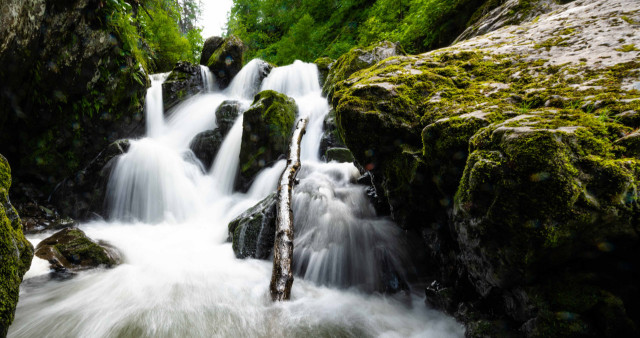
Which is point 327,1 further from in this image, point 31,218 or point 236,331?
point 236,331

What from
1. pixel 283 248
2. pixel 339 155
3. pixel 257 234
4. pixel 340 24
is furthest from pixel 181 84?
pixel 283 248

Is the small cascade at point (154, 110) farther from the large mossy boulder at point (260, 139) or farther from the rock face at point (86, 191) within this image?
the large mossy boulder at point (260, 139)

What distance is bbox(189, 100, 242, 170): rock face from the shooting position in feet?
27.5

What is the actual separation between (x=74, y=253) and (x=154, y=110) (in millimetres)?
6805

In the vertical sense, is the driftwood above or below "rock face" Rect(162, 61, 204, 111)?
below

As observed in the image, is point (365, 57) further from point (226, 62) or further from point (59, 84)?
point (226, 62)

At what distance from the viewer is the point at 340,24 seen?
15.5 metres

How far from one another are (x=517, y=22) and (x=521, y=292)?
4.93 m

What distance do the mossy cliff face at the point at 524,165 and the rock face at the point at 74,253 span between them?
3.95m

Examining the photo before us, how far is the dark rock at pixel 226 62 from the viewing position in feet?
40.5

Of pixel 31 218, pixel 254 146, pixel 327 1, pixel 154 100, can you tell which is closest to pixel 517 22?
pixel 254 146

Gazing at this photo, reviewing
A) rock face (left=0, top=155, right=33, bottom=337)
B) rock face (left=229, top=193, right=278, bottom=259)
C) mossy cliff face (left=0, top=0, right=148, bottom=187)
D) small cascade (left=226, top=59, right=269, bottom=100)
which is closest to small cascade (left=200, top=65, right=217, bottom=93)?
small cascade (left=226, top=59, right=269, bottom=100)

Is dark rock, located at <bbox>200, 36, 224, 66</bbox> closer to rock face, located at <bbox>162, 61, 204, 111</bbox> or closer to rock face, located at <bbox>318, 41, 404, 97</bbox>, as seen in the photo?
rock face, located at <bbox>162, 61, 204, 111</bbox>

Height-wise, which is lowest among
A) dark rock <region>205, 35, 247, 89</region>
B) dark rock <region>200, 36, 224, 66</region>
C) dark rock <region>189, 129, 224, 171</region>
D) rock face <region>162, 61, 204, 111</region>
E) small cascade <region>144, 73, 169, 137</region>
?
dark rock <region>189, 129, 224, 171</region>
